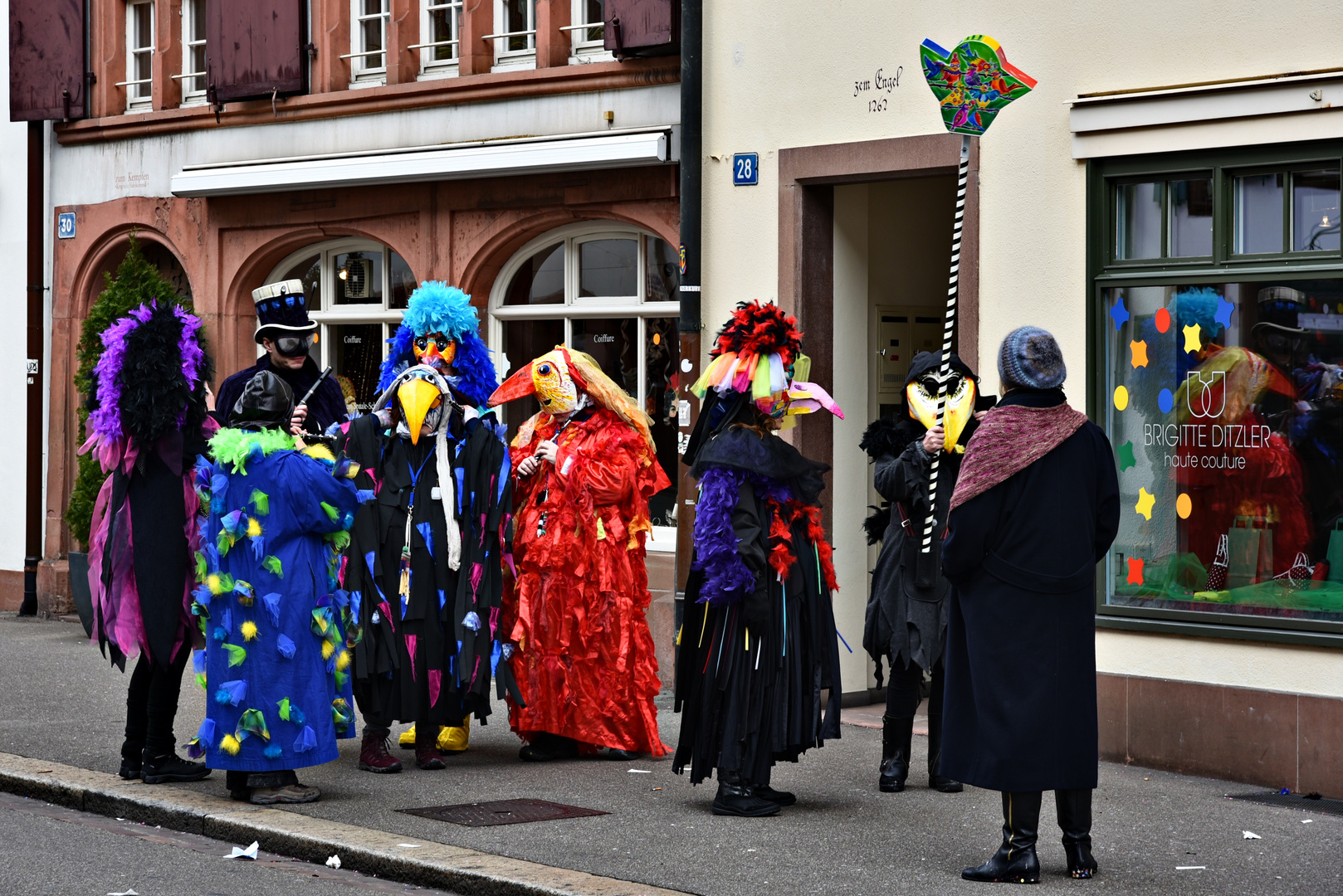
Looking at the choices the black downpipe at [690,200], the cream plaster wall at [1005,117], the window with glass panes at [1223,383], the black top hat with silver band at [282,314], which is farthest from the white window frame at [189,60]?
the window with glass panes at [1223,383]

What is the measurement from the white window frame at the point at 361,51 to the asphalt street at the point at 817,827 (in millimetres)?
6175

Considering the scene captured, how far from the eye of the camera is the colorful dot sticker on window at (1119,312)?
9.48 meters

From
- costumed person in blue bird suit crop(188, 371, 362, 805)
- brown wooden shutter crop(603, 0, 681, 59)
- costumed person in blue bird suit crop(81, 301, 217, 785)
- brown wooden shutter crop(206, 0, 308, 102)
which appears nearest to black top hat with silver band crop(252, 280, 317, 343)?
costumed person in blue bird suit crop(81, 301, 217, 785)

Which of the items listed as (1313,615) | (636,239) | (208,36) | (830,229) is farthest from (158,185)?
(1313,615)

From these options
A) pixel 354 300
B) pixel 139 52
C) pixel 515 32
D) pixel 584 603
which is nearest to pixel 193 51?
pixel 139 52

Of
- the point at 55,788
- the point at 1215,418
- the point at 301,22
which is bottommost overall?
the point at 55,788

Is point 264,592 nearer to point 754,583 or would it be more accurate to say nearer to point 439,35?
point 754,583

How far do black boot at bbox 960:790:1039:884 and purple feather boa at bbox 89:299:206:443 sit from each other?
4.23 m

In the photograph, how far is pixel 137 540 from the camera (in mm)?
8383

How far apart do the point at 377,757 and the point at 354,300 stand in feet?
21.5

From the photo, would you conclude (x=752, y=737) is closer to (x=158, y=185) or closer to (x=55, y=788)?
(x=55, y=788)

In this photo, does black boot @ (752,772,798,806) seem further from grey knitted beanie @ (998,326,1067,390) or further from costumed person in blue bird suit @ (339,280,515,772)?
grey knitted beanie @ (998,326,1067,390)

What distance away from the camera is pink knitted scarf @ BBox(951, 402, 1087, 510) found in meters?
6.51

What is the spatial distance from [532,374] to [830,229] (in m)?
2.81
